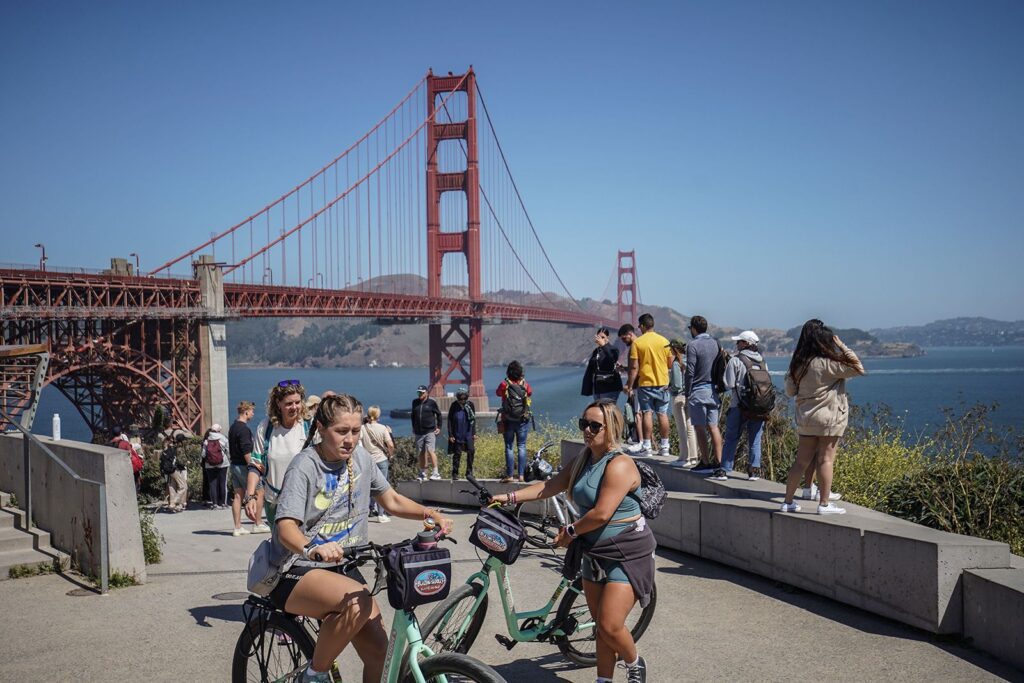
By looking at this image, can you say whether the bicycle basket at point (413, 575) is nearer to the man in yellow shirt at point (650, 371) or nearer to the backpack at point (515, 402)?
the man in yellow shirt at point (650, 371)

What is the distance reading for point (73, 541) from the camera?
7434mm

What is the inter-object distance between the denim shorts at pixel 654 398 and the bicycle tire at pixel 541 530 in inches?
74.3

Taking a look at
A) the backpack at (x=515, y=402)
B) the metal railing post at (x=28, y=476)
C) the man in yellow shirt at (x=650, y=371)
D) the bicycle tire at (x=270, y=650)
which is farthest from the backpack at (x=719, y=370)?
the metal railing post at (x=28, y=476)

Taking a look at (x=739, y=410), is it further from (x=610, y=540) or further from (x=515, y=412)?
(x=610, y=540)

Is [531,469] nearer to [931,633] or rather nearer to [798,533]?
[798,533]

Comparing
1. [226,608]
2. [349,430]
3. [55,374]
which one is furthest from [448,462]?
[55,374]

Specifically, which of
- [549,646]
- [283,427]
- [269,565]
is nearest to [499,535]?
[269,565]

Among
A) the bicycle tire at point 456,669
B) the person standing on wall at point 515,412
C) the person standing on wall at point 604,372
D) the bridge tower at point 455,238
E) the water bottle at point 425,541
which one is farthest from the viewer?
the bridge tower at point 455,238

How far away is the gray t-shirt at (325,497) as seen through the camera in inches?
143

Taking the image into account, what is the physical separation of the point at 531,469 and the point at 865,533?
2.17m

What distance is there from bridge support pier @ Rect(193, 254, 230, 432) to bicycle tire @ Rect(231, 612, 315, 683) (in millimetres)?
46563

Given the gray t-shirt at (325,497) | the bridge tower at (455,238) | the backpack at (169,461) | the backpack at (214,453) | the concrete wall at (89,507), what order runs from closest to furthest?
the gray t-shirt at (325,497)
the concrete wall at (89,507)
the backpack at (214,453)
the backpack at (169,461)
the bridge tower at (455,238)

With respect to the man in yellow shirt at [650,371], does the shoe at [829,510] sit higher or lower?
lower

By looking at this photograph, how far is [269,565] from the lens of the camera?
3.62 metres
